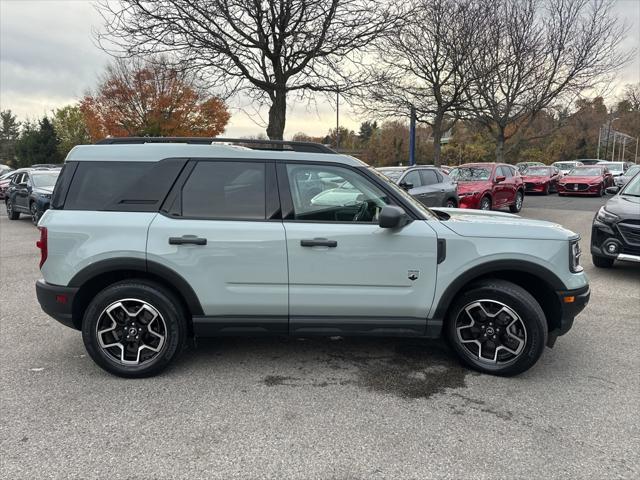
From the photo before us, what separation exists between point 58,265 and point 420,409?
2.91m

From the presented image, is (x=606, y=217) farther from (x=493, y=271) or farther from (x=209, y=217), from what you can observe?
(x=209, y=217)

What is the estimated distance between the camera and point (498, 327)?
388 cm

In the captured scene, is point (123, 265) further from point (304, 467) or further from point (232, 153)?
point (304, 467)

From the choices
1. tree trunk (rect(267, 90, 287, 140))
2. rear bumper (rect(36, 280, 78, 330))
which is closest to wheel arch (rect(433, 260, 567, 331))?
rear bumper (rect(36, 280, 78, 330))

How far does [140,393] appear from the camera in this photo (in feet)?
11.9

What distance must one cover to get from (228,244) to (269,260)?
0.33 meters

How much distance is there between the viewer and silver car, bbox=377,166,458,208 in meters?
12.2

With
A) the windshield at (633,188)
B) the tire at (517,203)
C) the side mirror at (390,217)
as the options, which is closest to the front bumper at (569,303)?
the side mirror at (390,217)

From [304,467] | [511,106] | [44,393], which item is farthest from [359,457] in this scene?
[511,106]

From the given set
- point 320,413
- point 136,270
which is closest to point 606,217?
point 320,413

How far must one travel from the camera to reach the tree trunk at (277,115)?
13234 millimetres

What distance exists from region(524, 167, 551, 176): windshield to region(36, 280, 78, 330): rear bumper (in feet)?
83.8

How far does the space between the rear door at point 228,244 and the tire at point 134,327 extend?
22 centimetres

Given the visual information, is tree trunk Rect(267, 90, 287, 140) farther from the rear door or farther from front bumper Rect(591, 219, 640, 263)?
the rear door
